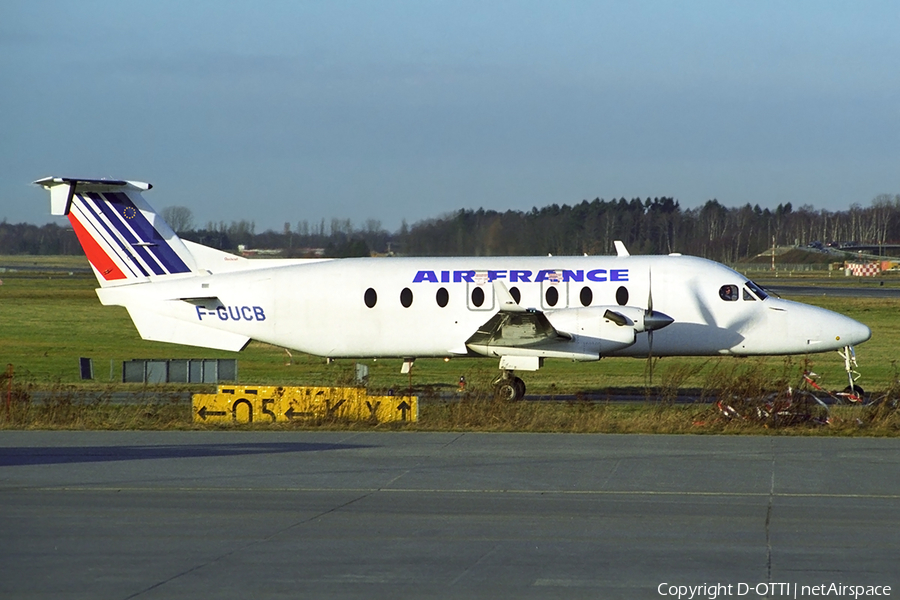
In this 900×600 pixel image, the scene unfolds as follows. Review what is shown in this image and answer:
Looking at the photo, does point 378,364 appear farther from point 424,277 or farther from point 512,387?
point 512,387

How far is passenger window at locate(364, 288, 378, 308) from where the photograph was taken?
24.1m

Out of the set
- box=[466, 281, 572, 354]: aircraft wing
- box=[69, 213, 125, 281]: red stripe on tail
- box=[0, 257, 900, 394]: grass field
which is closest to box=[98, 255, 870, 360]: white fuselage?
box=[466, 281, 572, 354]: aircraft wing

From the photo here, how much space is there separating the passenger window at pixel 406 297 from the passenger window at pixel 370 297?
2.05 ft

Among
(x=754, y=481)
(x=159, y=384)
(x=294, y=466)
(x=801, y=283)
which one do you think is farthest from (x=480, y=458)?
(x=801, y=283)

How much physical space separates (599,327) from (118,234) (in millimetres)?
11602

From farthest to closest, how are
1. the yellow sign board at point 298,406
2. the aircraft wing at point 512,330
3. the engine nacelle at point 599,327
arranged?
the engine nacelle at point 599,327
the aircraft wing at point 512,330
the yellow sign board at point 298,406

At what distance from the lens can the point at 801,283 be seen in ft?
262

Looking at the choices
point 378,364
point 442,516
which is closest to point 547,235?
point 378,364

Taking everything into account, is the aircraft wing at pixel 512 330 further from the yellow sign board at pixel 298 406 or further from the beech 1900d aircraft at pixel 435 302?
the yellow sign board at pixel 298 406

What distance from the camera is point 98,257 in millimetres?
24625

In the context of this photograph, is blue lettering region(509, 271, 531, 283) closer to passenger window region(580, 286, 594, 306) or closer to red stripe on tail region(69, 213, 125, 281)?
passenger window region(580, 286, 594, 306)

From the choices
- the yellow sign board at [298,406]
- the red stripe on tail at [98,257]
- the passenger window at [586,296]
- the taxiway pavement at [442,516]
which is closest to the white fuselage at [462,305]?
the passenger window at [586,296]

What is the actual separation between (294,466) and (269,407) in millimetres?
5257

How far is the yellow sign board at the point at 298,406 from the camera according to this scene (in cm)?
1977
